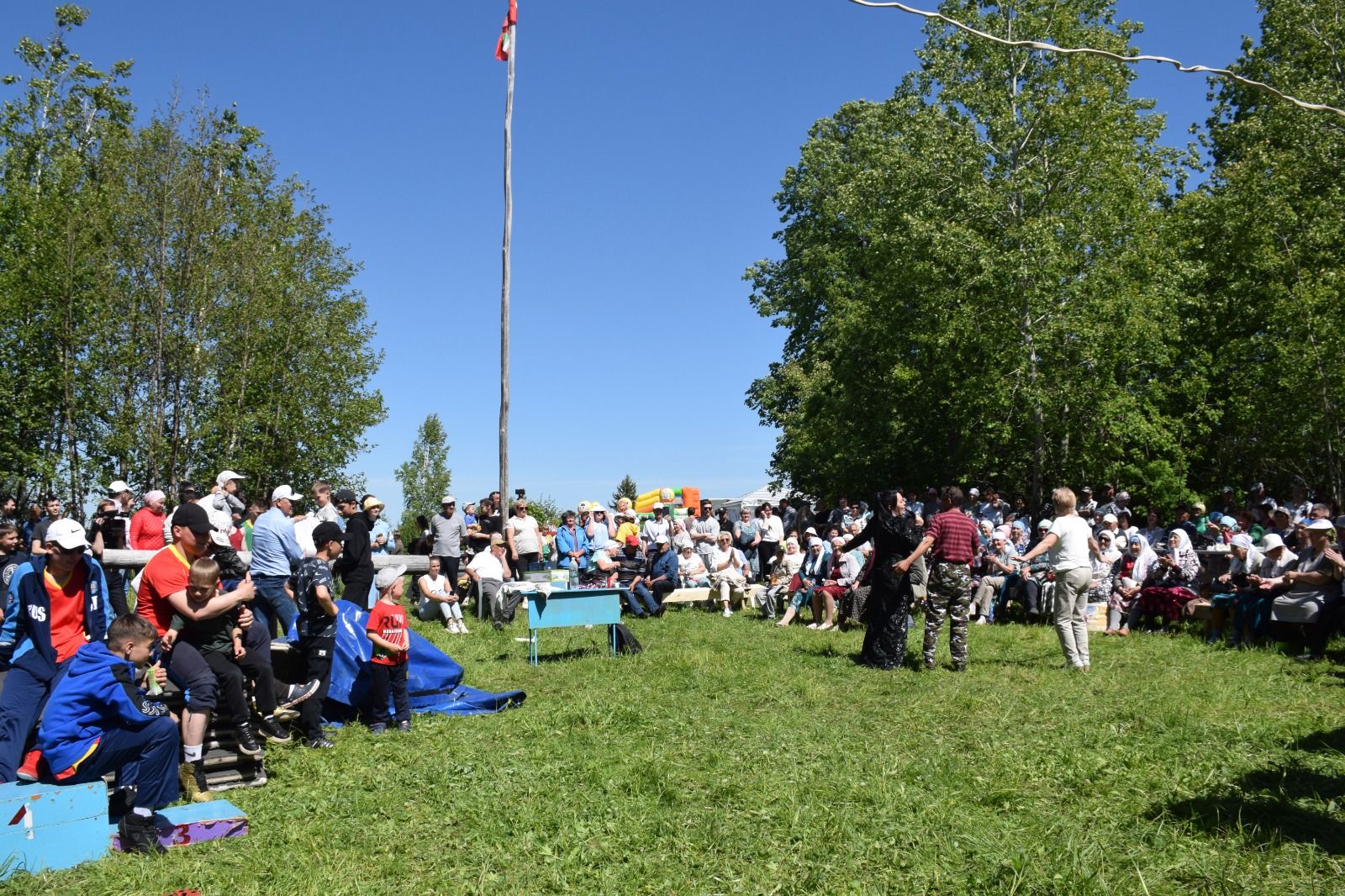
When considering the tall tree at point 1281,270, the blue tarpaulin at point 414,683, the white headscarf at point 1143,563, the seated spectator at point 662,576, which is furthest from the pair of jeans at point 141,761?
the tall tree at point 1281,270

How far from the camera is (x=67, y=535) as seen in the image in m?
5.95

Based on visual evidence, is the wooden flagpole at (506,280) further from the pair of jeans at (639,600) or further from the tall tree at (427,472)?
the tall tree at (427,472)

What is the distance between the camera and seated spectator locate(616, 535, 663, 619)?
1514 cm

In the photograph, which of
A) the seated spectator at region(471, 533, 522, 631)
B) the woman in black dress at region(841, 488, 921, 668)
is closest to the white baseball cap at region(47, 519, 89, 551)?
the woman in black dress at region(841, 488, 921, 668)

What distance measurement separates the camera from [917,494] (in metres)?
25.4

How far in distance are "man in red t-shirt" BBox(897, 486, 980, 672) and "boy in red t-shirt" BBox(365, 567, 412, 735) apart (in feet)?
15.5

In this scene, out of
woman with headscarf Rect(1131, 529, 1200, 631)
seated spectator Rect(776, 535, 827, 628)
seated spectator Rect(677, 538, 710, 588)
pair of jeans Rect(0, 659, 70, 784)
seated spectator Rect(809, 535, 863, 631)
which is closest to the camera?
pair of jeans Rect(0, 659, 70, 784)

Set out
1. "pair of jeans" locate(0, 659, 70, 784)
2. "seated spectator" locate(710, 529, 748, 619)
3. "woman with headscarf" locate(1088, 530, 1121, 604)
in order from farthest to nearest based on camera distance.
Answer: "seated spectator" locate(710, 529, 748, 619) → "woman with headscarf" locate(1088, 530, 1121, 604) → "pair of jeans" locate(0, 659, 70, 784)

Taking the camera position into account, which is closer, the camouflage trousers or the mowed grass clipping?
the mowed grass clipping

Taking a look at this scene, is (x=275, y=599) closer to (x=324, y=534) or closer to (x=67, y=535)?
(x=324, y=534)

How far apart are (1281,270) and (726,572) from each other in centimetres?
1254

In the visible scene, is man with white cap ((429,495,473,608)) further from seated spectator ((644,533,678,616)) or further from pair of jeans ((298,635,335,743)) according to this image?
pair of jeans ((298,635,335,743))

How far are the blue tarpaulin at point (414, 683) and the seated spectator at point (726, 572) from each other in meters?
7.67

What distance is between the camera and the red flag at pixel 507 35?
18.3 metres
